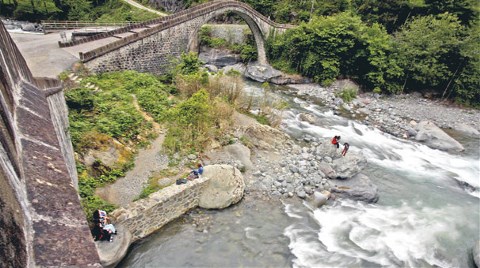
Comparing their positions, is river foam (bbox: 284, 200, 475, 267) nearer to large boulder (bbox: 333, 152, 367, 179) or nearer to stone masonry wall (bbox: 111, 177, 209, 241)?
large boulder (bbox: 333, 152, 367, 179)

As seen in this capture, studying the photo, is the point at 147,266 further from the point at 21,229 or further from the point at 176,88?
the point at 176,88

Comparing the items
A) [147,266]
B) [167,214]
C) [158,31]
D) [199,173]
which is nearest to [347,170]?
[199,173]

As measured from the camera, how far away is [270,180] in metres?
12.4

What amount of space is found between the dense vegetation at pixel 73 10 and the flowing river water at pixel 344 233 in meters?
37.9

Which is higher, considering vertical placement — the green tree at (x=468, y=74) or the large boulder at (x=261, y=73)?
the green tree at (x=468, y=74)

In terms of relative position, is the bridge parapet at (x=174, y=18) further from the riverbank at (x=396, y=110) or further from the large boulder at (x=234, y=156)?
the large boulder at (x=234, y=156)

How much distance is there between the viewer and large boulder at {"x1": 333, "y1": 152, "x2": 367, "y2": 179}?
13.2 m

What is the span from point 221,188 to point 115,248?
13.6 feet

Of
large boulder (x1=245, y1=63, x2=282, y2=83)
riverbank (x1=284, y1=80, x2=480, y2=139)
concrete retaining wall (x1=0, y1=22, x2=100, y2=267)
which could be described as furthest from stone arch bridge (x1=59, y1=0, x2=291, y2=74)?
concrete retaining wall (x1=0, y1=22, x2=100, y2=267)

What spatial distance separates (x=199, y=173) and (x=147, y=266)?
3745mm

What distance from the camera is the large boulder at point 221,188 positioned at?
1073 centimetres

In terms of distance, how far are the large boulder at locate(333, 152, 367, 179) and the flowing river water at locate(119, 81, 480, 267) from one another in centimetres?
84

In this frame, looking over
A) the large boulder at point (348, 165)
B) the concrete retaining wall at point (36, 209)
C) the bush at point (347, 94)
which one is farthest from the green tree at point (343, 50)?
the concrete retaining wall at point (36, 209)

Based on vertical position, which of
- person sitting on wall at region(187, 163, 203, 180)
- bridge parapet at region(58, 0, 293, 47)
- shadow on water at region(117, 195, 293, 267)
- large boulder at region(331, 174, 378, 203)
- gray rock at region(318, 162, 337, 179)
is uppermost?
bridge parapet at region(58, 0, 293, 47)
